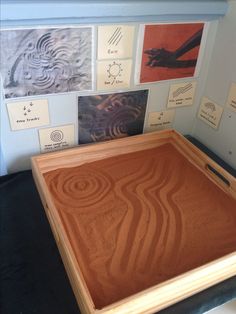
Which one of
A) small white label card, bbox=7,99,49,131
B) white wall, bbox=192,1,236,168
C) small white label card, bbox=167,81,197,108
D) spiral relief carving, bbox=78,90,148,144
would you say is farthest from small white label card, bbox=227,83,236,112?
small white label card, bbox=7,99,49,131

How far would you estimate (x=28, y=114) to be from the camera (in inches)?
28.5

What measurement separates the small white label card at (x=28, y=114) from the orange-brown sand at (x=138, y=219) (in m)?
0.14

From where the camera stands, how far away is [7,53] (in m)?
0.63

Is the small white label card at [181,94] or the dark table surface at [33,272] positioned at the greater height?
the small white label card at [181,94]

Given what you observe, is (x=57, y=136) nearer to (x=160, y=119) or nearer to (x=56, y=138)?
(x=56, y=138)

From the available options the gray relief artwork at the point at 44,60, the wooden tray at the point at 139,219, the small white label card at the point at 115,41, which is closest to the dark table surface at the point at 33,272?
the wooden tray at the point at 139,219

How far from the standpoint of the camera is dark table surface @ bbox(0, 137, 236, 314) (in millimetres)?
520

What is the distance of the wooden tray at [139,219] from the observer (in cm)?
52

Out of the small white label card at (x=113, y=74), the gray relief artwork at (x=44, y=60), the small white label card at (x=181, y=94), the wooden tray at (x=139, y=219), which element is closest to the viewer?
the wooden tray at (x=139, y=219)

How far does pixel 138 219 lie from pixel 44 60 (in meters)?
0.42

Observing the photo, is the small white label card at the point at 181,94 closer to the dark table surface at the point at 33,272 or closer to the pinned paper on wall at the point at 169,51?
the pinned paper on wall at the point at 169,51

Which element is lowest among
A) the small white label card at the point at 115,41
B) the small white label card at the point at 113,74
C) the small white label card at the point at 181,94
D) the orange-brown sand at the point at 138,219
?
the orange-brown sand at the point at 138,219

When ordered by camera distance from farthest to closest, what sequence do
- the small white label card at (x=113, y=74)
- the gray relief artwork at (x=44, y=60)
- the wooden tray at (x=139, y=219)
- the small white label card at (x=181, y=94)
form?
the small white label card at (x=181, y=94) < the small white label card at (x=113, y=74) < the gray relief artwork at (x=44, y=60) < the wooden tray at (x=139, y=219)

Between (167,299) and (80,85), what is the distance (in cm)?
52
